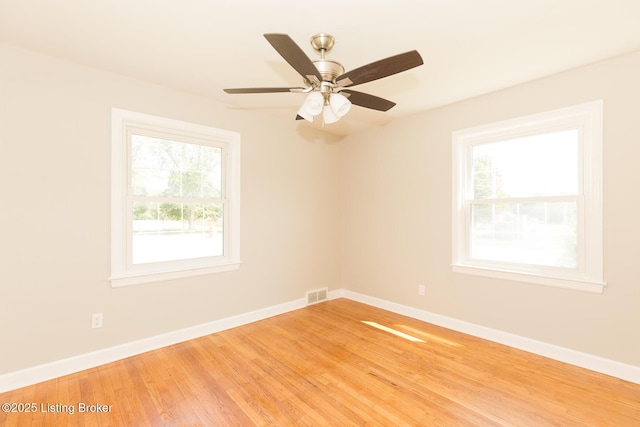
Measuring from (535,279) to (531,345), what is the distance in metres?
0.63

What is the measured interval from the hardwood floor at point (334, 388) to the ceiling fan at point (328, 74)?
199cm

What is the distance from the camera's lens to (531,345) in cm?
282

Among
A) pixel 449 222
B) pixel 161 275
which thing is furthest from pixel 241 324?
pixel 449 222

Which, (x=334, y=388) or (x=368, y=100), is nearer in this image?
(x=368, y=100)

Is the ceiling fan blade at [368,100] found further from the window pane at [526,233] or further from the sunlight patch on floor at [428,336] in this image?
the sunlight patch on floor at [428,336]

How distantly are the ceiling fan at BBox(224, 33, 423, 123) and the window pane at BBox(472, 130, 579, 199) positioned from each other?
5.79 feet

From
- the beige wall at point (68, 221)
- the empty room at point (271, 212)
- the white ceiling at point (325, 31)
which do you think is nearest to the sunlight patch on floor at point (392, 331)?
the empty room at point (271, 212)

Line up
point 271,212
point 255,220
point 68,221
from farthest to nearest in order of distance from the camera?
1. point 271,212
2. point 255,220
3. point 68,221

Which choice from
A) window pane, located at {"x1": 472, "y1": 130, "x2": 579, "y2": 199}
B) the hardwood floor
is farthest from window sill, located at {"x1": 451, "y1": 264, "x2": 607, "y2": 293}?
window pane, located at {"x1": 472, "y1": 130, "x2": 579, "y2": 199}

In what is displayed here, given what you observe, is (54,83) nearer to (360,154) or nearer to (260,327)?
(260,327)

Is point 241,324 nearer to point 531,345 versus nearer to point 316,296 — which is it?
point 316,296

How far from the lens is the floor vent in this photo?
A: 14.0 ft

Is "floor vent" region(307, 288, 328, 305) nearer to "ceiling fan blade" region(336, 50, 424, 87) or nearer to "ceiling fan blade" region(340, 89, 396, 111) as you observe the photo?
"ceiling fan blade" region(340, 89, 396, 111)

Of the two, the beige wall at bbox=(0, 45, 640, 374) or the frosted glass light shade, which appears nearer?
the frosted glass light shade
